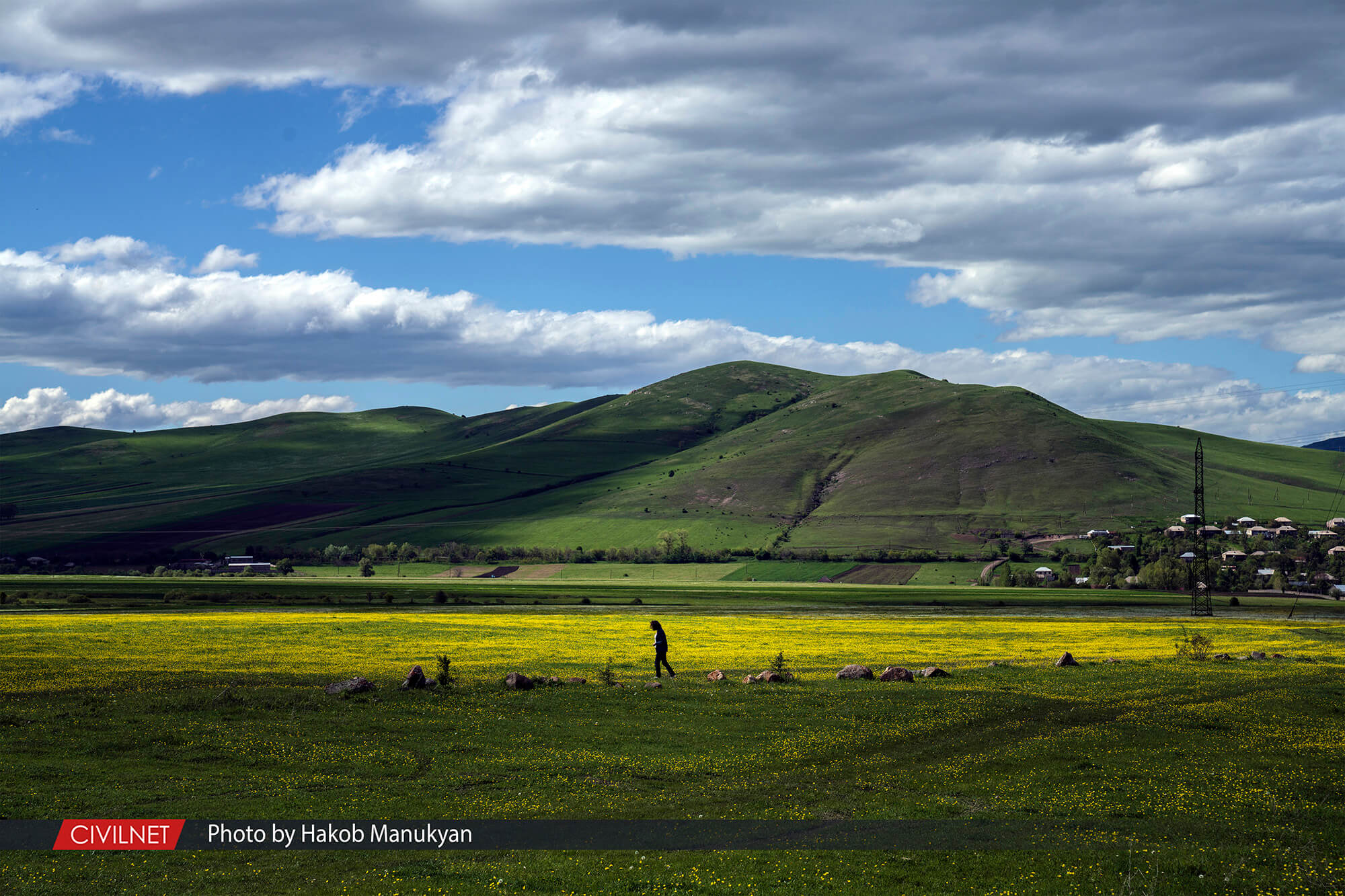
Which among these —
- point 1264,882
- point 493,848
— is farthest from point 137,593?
point 1264,882

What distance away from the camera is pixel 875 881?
61.5ft

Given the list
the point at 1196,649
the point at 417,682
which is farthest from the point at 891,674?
the point at 1196,649

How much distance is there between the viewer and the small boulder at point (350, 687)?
37000 millimetres

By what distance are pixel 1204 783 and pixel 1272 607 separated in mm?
126979

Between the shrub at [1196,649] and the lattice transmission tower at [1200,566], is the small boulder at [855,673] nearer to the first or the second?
the shrub at [1196,649]

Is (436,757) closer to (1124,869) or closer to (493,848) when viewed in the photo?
(493,848)

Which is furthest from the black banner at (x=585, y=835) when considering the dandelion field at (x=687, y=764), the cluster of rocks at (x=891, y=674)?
the cluster of rocks at (x=891, y=674)

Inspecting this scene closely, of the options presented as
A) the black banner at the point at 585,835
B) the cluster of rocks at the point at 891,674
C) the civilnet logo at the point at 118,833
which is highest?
the civilnet logo at the point at 118,833

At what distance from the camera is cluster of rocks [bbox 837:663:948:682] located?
4494 centimetres

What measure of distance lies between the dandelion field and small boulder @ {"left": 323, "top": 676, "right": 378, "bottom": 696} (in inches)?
19.1

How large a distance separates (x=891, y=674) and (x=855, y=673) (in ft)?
5.54

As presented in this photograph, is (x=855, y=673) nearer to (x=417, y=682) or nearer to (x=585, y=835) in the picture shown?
A: (x=417, y=682)

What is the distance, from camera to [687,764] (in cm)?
2859

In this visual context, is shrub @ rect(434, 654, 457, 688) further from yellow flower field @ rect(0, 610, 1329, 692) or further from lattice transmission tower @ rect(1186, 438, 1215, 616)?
lattice transmission tower @ rect(1186, 438, 1215, 616)
